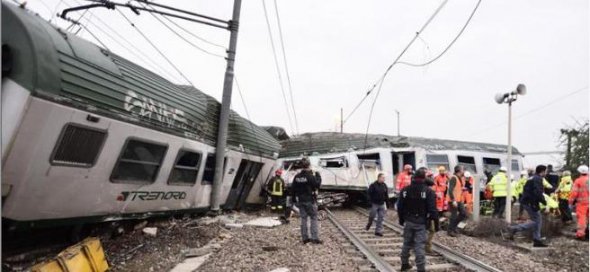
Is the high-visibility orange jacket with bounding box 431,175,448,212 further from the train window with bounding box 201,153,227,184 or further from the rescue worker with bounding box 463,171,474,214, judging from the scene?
the train window with bounding box 201,153,227,184

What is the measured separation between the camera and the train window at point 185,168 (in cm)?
905

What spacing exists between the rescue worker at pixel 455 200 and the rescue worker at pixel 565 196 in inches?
130

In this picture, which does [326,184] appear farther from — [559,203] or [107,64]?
[107,64]

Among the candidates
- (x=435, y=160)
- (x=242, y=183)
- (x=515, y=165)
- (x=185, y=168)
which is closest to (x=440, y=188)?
(x=185, y=168)

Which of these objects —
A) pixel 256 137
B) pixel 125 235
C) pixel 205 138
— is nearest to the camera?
pixel 125 235

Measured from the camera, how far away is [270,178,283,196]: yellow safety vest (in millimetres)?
13609

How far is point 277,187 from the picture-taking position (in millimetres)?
13695

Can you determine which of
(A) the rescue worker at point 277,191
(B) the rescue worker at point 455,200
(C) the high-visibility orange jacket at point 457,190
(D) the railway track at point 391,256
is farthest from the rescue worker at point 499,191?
(A) the rescue worker at point 277,191

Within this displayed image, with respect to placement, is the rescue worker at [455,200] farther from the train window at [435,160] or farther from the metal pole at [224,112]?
the train window at [435,160]

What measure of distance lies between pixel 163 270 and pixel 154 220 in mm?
3215

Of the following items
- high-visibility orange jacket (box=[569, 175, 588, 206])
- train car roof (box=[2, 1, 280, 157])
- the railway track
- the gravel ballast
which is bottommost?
the gravel ballast

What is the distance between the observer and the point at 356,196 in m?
19.6

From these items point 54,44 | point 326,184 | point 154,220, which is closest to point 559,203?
point 326,184

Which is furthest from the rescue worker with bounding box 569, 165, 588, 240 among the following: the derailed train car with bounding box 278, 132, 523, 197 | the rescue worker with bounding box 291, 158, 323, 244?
the derailed train car with bounding box 278, 132, 523, 197
